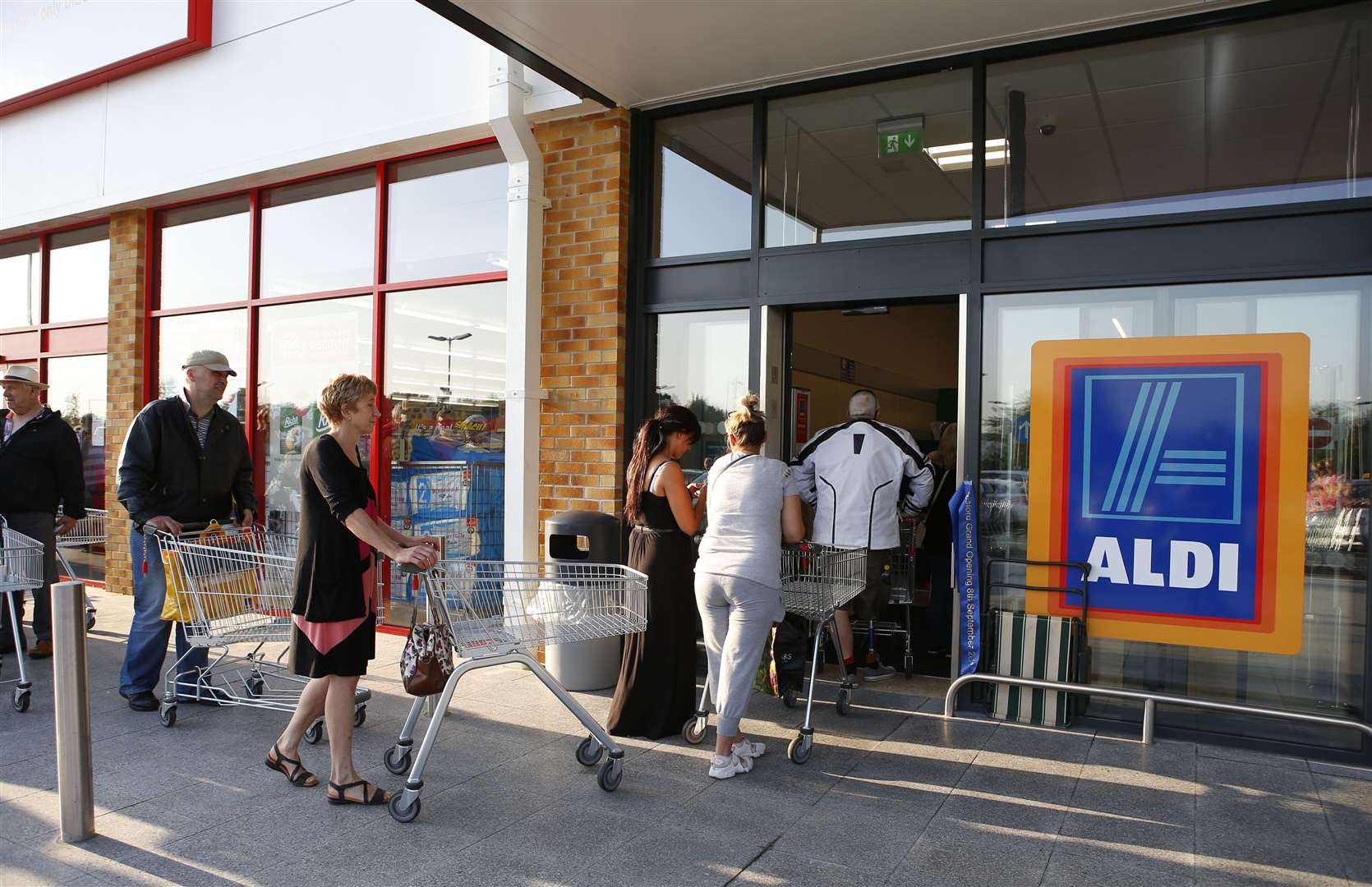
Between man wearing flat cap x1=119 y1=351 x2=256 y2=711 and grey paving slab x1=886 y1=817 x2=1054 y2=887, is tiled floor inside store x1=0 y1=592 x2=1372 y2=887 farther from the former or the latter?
man wearing flat cap x1=119 y1=351 x2=256 y2=711

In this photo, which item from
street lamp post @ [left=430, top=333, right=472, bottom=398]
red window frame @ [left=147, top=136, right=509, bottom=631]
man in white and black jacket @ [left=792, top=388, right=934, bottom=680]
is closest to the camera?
man in white and black jacket @ [left=792, top=388, right=934, bottom=680]

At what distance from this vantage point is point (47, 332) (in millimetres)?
9500

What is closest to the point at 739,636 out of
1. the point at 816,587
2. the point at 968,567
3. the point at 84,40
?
the point at 816,587

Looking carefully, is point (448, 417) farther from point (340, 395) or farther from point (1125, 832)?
point (1125, 832)

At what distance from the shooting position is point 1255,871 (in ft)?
10.9

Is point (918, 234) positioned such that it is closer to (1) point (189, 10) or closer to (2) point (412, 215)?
(2) point (412, 215)

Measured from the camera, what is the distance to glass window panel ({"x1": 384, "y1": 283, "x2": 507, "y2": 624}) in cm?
670

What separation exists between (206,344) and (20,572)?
3.58 metres

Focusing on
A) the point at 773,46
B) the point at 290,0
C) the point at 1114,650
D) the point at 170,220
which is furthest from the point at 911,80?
the point at 170,220

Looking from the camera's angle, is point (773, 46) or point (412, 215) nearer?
point (773, 46)

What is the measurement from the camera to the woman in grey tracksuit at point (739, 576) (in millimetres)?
4145

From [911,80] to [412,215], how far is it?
3.72 metres

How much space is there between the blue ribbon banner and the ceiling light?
5.89 feet

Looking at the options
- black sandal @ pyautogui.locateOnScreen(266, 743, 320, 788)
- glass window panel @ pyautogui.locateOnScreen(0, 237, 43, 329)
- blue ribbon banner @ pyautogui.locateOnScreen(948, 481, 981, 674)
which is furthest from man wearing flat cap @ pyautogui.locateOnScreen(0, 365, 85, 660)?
blue ribbon banner @ pyautogui.locateOnScreen(948, 481, 981, 674)
